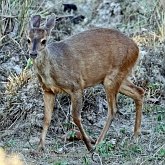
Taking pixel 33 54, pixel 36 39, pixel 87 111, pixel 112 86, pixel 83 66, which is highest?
pixel 36 39

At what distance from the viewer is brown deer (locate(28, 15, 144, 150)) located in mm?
8734

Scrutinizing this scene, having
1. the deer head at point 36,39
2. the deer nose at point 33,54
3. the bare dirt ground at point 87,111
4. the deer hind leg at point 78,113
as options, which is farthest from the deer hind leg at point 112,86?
the deer nose at point 33,54

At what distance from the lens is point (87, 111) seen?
10.2m

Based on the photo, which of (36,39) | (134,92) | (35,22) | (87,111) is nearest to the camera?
(36,39)

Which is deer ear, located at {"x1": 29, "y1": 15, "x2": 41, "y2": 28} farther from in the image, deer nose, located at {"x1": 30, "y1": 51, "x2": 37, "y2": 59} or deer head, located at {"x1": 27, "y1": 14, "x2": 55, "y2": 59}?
deer nose, located at {"x1": 30, "y1": 51, "x2": 37, "y2": 59}

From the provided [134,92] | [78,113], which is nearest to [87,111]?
[134,92]

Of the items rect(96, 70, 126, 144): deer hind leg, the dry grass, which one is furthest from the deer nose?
rect(96, 70, 126, 144): deer hind leg

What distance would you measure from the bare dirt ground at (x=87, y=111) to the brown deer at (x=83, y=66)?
11.4 inches

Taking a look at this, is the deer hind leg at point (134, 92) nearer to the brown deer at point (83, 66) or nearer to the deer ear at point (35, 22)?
the brown deer at point (83, 66)

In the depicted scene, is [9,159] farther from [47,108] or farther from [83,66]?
[83,66]

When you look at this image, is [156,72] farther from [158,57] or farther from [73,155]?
[73,155]

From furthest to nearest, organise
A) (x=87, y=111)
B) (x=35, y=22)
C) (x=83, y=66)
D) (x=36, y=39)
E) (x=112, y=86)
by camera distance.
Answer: (x=87, y=111) → (x=112, y=86) → (x=83, y=66) → (x=35, y=22) → (x=36, y=39)

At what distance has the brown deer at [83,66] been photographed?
8734 millimetres

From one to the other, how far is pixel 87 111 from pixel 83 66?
1175 mm
